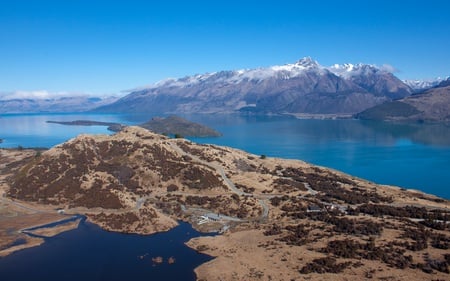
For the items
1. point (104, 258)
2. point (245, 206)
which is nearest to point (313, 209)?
point (245, 206)

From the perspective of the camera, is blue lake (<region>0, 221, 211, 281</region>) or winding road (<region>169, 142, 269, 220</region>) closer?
blue lake (<region>0, 221, 211, 281</region>)

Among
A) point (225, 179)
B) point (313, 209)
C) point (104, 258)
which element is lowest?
point (104, 258)

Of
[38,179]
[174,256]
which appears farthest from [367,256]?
[38,179]

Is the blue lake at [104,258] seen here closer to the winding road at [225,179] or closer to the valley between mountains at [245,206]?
the valley between mountains at [245,206]

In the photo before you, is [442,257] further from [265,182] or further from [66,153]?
[66,153]

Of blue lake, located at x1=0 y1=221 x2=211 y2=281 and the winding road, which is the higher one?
the winding road

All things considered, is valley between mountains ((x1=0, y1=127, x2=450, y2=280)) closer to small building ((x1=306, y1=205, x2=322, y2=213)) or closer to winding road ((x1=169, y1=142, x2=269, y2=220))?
winding road ((x1=169, y1=142, x2=269, y2=220))

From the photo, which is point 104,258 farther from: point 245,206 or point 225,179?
point 225,179

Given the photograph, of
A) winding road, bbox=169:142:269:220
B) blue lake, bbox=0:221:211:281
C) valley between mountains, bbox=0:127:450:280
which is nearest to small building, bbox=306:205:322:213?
valley between mountains, bbox=0:127:450:280
